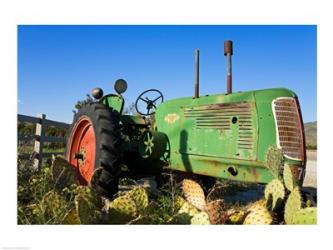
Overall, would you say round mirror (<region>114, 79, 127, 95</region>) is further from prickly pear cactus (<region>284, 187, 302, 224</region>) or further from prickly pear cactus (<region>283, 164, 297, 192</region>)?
prickly pear cactus (<region>284, 187, 302, 224</region>)

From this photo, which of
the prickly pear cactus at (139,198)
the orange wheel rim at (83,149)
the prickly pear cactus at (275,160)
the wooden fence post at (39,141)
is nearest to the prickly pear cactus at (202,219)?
the prickly pear cactus at (139,198)

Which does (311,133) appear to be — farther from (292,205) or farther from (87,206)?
(87,206)

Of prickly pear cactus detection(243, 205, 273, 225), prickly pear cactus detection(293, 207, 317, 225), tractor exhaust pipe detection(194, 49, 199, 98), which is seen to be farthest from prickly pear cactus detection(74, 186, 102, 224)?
tractor exhaust pipe detection(194, 49, 199, 98)

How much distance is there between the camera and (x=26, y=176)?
15.7 feet

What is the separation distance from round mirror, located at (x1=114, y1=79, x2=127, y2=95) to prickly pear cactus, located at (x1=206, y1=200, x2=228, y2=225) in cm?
214

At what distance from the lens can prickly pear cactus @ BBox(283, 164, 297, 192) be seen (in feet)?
9.86

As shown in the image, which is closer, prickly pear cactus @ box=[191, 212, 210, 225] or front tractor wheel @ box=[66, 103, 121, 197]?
prickly pear cactus @ box=[191, 212, 210, 225]

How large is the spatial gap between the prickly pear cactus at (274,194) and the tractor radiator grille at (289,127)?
0.87 ft

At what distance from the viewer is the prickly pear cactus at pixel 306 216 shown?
8.84 ft

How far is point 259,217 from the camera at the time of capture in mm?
2881

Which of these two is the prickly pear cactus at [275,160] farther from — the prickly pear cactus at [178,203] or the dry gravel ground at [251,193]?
the dry gravel ground at [251,193]
